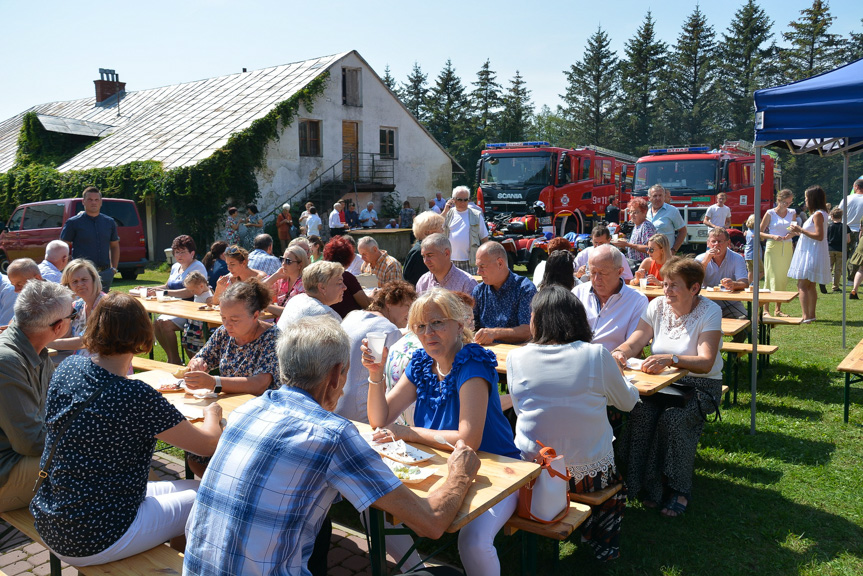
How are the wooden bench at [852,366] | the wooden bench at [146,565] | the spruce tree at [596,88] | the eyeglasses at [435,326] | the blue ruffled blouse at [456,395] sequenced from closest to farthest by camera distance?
the wooden bench at [146,565] → the blue ruffled blouse at [456,395] → the eyeglasses at [435,326] → the wooden bench at [852,366] → the spruce tree at [596,88]

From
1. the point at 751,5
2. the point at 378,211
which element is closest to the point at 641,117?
the point at 751,5

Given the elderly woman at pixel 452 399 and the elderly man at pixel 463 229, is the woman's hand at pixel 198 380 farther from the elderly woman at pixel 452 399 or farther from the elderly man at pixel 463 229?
the elderly man at pixel 463 229

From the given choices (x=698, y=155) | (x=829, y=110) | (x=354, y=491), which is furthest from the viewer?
(x=698, y=155)

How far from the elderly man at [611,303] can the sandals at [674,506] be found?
3.28 ft

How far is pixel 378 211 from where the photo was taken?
1021 inches

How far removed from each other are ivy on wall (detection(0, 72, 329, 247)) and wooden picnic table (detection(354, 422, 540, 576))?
19.8m

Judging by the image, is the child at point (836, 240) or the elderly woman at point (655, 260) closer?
the elderly woman at point (655, 260)

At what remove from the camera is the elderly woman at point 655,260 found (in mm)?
6695

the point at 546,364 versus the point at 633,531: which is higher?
the point at 546,364

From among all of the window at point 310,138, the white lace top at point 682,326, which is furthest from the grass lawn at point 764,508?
the window at point 310,138

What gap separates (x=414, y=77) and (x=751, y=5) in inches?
1221

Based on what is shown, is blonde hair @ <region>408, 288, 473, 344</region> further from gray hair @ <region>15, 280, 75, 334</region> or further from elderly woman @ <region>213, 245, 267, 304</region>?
elderly woman @ <region>213, 245, 267, 304</region>

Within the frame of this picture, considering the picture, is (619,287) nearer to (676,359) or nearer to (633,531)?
(676,359)

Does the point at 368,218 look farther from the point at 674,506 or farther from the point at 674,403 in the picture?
the point at 674,506
